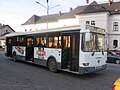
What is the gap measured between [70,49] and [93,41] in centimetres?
141

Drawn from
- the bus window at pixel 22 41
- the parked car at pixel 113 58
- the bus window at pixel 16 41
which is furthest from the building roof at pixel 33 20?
the bus window at pixel 22 41

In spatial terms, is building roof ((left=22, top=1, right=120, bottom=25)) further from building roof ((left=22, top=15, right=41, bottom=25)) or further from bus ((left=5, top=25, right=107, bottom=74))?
bus ((left=5, top=25, right=107, bottom=74))

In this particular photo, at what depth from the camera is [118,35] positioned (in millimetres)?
43688

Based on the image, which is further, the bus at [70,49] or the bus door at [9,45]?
the bus door at [9,45]

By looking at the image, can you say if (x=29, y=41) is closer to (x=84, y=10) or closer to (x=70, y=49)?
(x=70, y=49)

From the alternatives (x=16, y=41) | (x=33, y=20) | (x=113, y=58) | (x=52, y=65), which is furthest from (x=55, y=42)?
(x=33, y=20)

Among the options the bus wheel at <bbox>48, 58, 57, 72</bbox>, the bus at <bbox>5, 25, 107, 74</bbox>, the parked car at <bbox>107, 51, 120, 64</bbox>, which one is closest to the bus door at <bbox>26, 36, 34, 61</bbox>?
the bus at <bbox>5, 25, 107, 74</bbox>

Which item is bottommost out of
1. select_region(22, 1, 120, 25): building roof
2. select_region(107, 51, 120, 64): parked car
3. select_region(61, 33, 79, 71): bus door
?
select_region(107, 51, 120, 64): parked car

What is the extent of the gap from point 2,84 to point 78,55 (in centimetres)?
424

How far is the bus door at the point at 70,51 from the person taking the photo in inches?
430

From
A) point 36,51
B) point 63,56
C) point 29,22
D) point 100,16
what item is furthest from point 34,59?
point 29,22

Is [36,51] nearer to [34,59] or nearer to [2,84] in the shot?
[34,59]

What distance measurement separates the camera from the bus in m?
10.5

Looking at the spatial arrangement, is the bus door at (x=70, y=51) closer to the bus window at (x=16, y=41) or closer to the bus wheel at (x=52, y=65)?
the bus wheel at (x=52, y=65)
